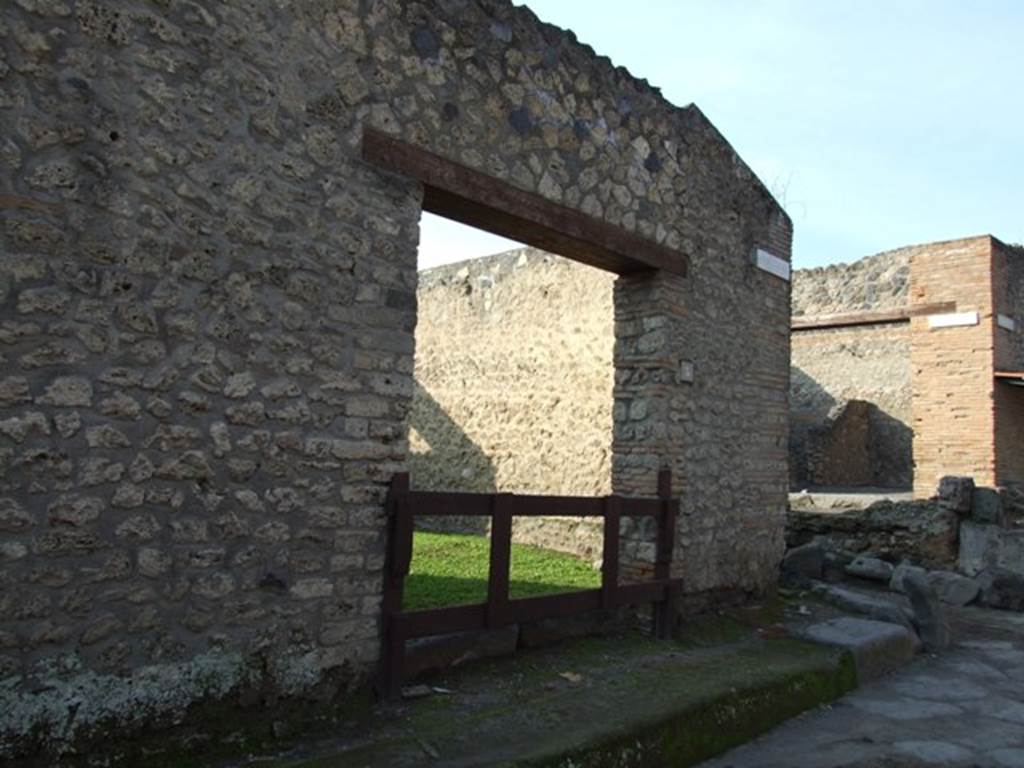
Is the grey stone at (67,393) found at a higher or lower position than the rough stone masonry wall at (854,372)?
lower

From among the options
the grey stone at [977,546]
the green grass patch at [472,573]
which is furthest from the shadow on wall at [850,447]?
the green grass patch at [472,573]

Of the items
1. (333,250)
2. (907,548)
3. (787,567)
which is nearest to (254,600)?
(333,250)

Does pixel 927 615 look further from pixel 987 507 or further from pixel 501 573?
pixel 987 507

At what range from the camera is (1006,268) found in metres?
10.8

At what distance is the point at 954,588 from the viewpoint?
8.05m

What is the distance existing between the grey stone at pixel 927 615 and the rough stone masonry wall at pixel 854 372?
1033cm

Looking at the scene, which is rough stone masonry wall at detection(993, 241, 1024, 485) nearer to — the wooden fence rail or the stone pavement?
the stone pavement

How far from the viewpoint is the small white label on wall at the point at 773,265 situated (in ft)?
21.8

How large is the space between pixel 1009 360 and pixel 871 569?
14.7 ft

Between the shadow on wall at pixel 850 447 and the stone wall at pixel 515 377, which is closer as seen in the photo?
the stone wall at pixel 515 377

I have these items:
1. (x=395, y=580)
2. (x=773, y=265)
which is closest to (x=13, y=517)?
(x=395, y=580)

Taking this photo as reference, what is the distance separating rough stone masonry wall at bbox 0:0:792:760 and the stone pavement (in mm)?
2214

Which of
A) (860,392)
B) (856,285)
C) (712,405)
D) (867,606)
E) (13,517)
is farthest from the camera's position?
(860,392)

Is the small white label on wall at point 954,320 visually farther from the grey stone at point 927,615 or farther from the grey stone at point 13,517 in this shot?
the grey stone at point 13,517
